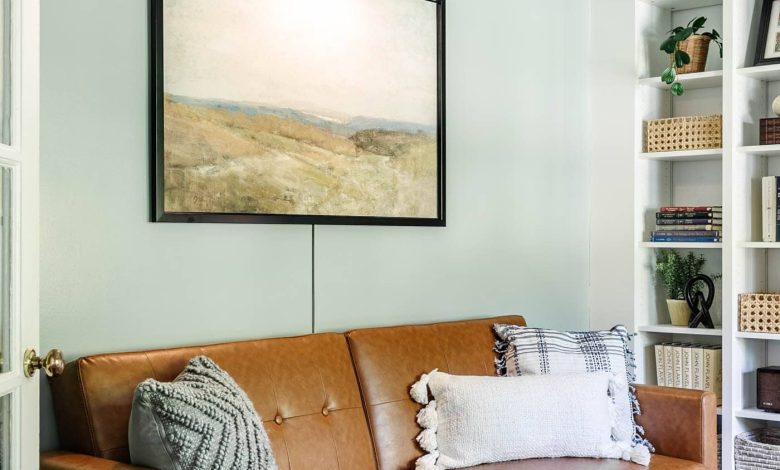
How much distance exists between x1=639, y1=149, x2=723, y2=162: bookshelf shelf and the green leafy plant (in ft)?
1.38

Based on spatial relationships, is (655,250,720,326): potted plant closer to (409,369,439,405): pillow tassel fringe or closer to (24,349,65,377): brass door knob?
(409,369,439,405): pillow tassel fringe

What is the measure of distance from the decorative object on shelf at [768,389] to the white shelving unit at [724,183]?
1.9 inches

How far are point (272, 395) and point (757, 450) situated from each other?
2.07 m

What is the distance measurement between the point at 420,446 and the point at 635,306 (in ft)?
5.02

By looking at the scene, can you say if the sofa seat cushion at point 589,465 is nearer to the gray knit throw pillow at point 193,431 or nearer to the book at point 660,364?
the gray knit throw pillow at point 193,431

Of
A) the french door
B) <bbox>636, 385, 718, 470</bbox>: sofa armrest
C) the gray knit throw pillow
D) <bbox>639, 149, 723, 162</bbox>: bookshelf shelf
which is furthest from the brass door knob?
<bbox>639, 149, 723, 162</bbox>: bookshelf shelf

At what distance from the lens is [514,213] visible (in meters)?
3.75

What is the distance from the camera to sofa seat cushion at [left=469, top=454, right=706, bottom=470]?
8.82 ft

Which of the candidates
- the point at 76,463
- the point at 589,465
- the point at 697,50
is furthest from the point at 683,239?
the point at 76,463

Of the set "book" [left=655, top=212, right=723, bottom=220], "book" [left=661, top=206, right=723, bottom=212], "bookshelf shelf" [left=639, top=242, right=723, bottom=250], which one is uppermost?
"book" [left=661, top=206, right=723, bottom=212]

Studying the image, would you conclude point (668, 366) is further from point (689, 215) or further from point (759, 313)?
point (689, 215)

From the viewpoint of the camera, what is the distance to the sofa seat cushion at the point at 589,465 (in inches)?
106

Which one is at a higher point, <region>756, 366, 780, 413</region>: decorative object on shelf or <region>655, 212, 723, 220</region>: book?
<region>655, 212, 723, 220</region>: book

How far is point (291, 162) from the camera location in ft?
9.40
